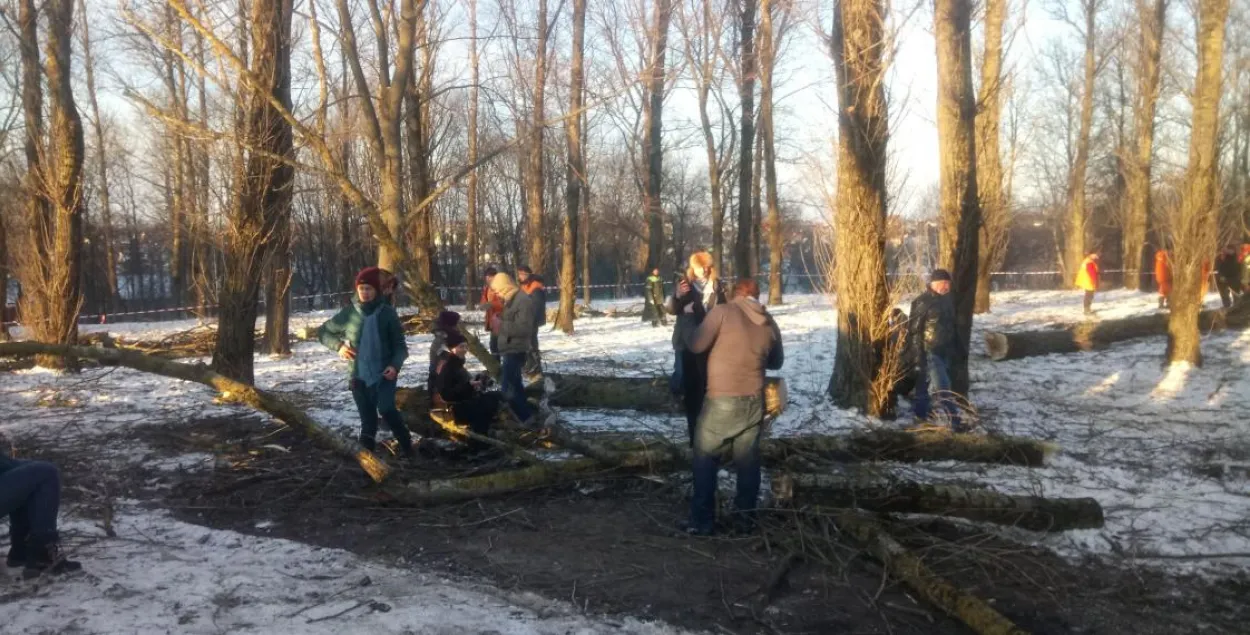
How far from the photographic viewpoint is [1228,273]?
Result: 634 inches

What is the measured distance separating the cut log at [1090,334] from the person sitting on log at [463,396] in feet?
28.2

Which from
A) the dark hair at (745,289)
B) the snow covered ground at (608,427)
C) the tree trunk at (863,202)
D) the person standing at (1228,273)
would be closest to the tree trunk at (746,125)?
the snow covered ground at (608,427)

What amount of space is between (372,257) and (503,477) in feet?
79.9

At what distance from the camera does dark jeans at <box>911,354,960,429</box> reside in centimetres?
862

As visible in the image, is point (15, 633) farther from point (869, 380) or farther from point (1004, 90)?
point (1004, 90)

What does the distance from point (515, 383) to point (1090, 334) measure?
10.3 metres

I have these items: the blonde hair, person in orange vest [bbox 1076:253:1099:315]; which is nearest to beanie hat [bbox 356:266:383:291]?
the blonde hair

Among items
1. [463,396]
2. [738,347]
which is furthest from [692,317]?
[463,396]

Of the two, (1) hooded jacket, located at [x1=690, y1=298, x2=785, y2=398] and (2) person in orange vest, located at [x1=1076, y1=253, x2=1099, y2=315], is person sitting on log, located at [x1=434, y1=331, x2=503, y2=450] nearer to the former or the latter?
(1) hooded jacket, located at [x1=690, y1=298, x2=785, y2=398]

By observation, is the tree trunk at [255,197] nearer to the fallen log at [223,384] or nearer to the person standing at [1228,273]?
the fallen log at [223,384]

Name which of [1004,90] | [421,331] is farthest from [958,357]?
[421,331]

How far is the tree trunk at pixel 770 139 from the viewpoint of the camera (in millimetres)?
19353

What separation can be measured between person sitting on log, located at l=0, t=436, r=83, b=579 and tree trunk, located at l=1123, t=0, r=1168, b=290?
22.2m

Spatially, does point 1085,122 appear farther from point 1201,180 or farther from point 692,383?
point 692,383
